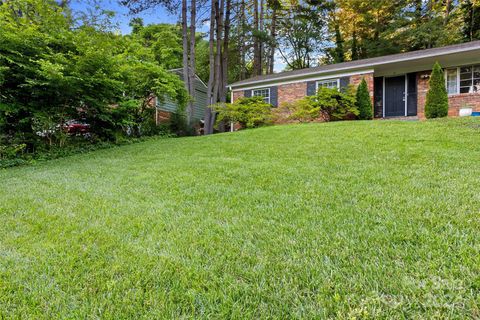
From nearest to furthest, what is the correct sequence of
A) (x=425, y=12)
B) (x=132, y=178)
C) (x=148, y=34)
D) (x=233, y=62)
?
(x=132, y=178), (x=425, y=12), (x=233, y=62), (x=148, y=34)

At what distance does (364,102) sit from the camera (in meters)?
9.34

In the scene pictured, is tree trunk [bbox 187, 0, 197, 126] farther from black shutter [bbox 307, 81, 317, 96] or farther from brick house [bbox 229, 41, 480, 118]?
black shutter [bbox 307, 81, 317, 96]

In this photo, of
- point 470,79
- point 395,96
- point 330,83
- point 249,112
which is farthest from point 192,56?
point 470,79

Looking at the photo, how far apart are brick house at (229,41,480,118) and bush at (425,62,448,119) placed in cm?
106

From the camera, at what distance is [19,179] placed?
412cm

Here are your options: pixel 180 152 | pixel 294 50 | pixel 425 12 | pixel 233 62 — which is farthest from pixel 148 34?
pixel 425 12

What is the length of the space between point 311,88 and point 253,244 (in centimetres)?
1030

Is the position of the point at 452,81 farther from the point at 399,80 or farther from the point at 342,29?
the point at 342,29

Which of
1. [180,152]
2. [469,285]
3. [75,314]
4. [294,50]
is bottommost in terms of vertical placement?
[75,314]

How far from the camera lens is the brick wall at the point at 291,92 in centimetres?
1111

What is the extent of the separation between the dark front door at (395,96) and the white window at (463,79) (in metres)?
1.45

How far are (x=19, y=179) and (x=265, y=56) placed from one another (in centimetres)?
1777

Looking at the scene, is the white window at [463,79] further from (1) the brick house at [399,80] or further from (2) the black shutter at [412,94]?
(2) the black shutter at [412,94]

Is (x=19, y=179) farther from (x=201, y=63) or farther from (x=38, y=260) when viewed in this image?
(x=201, y=63)
